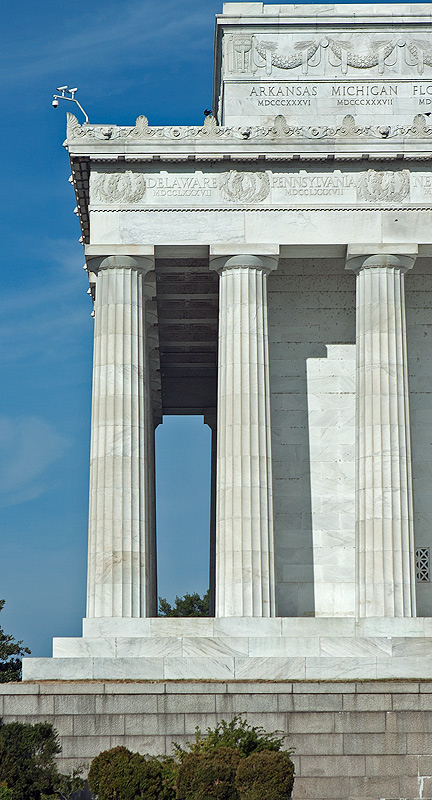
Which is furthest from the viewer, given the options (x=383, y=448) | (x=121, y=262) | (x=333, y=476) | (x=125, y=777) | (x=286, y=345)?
(x=286, y=345)

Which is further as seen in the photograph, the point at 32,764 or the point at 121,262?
the point at 121,262

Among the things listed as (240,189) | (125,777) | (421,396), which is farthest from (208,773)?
(240,189)

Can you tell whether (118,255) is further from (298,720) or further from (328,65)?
(298,720)

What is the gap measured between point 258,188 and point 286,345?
7.48 meters

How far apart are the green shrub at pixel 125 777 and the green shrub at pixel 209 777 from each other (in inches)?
31.1

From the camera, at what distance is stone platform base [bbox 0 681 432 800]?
48.4m

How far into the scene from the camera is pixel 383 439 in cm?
5922

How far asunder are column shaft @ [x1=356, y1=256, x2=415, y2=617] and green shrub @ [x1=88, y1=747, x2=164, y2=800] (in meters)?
16.9

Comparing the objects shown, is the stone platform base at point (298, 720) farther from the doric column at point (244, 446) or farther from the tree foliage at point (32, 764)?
the doric column at point (244, 446)

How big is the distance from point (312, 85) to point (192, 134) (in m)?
8.35

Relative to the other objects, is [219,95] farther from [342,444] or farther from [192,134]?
[342,444]

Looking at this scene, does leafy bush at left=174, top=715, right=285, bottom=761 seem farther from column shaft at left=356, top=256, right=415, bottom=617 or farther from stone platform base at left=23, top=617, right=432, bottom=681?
column shaft at left=356, top=256, right=415, bottom=617

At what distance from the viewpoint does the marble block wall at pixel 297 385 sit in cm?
6256

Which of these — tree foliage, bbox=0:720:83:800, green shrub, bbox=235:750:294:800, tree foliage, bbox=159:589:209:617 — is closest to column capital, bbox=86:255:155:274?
tree foliage, bbox=0:720:83:800
